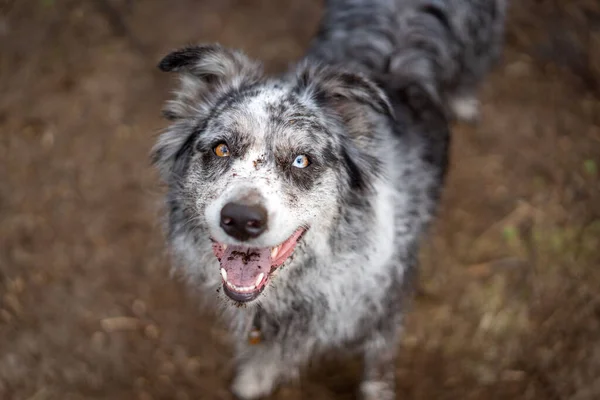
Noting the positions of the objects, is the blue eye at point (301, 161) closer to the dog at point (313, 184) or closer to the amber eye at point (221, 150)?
the dog at point (313, 184)

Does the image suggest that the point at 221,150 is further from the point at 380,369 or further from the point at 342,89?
the point at 380,369

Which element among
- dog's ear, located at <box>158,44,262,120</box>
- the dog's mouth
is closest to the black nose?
the dog's mouth

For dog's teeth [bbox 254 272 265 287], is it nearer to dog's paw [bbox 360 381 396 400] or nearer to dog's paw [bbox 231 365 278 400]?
dog's paw [bbox 231 365 278 400]

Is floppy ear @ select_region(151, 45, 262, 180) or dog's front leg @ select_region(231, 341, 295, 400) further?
dog's front leg @ select_region(231, 341, 295, 400)

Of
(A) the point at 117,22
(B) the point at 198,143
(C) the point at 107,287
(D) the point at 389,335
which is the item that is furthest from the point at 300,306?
(A) the point at 117,22

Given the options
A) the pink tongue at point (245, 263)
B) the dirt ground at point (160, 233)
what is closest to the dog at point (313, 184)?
the pink tongue at point (245, 263)

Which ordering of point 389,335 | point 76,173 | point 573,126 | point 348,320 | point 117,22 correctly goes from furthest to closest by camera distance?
point 117,22
point 573,126
point 76,173
point 389,335
point 348,320

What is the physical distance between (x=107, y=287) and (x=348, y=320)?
1.80 meters

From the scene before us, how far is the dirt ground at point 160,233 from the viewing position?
3.21 meters

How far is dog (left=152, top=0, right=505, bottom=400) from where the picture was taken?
2076mm

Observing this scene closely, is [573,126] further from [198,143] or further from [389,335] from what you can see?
[198,143]

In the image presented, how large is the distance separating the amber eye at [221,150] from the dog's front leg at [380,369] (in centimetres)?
135

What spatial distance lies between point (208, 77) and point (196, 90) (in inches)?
3.4

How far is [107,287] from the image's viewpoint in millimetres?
3502
